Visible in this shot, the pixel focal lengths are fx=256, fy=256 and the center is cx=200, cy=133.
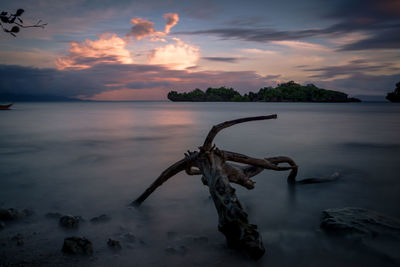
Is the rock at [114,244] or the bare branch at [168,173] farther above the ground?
the bare branch at [168,173]

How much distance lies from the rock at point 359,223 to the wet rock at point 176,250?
2.10 metres

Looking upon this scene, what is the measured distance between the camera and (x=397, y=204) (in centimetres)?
477

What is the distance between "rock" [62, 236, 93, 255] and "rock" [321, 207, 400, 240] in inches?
127

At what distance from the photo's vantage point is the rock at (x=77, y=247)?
299 centimetres

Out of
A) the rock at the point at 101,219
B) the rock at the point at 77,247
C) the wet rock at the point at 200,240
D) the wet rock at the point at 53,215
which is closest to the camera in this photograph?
the rock at the point at 77,247

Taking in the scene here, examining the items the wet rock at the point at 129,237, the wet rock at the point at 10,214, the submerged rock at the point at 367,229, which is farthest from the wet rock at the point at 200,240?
the wet rock at the point at 10,214

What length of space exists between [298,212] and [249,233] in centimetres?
211

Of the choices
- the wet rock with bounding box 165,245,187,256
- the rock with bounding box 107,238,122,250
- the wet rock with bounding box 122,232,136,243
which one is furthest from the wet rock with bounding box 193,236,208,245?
the rock with bounding box 107,238,122,250

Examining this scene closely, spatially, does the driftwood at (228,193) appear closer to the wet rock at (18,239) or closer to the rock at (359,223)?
the rock at (359,223)

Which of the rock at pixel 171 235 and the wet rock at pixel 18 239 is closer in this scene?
the wet rock at pixel 18 239

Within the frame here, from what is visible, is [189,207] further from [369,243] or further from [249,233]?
[369,243]

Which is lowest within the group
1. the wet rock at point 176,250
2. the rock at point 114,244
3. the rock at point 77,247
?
the wet rock at point 176,250

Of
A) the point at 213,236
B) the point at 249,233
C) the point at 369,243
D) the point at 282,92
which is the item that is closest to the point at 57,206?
the point at 213,236

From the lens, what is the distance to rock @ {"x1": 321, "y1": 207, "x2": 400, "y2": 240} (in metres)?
3.47
